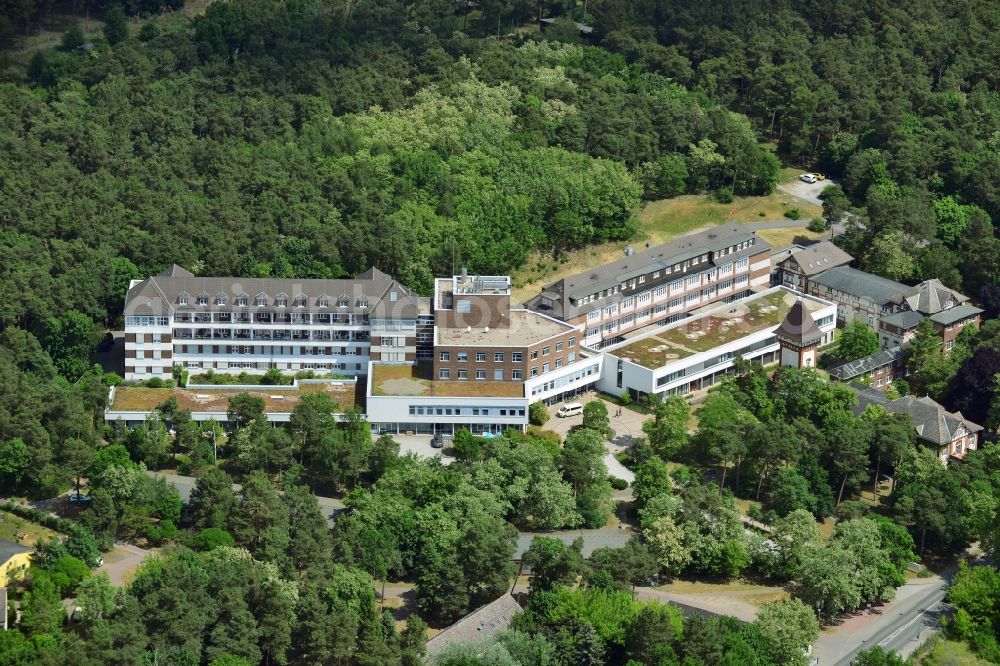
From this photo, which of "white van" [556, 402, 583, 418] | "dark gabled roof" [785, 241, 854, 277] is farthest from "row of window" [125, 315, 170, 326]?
"dark gabled roof" [785, 241, 854, 277]

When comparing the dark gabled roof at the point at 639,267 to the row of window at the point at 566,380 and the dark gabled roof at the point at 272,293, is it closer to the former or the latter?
the row of window at the point at 566,380

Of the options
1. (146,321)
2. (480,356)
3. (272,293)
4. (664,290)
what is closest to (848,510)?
(480,356)

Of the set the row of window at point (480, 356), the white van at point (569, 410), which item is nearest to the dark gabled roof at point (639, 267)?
the white van at point (569, 410)

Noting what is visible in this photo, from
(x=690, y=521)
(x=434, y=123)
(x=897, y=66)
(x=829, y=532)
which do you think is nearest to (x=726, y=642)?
(x=690, y=521)

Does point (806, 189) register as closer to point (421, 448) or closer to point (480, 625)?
point (421, 448)

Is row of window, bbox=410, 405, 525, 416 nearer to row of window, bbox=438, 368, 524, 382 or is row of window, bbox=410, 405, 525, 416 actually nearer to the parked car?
row of window, bbox=438, 368, 524, 382
